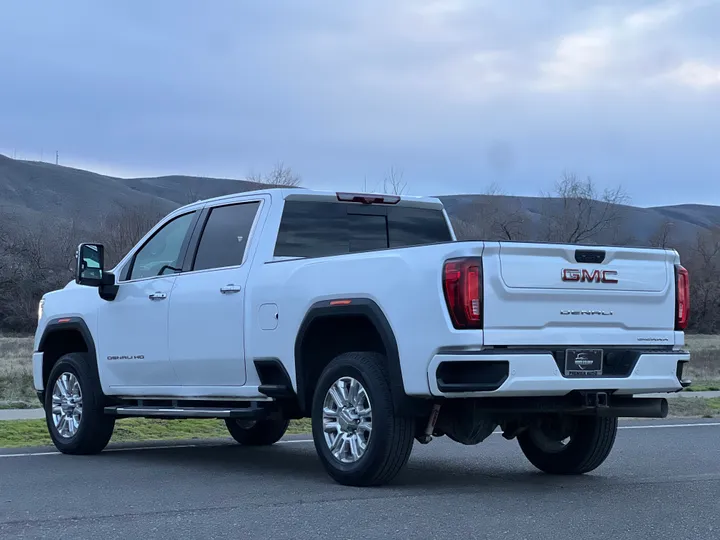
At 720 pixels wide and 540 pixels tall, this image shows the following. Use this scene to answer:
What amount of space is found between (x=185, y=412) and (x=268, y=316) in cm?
145

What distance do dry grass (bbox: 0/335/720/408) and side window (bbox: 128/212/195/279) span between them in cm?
772

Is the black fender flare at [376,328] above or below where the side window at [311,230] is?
below

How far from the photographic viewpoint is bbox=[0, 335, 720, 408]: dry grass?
64.9ft

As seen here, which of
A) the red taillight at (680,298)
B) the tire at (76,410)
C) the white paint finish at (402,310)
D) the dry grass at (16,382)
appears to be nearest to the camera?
the white paint finish at (402,310)

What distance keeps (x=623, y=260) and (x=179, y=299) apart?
3.78 metres

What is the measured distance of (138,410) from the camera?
10289mm

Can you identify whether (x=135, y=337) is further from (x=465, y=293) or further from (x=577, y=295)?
(x=577, y=295)

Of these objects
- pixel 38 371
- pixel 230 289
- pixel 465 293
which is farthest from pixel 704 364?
pixel 465 293

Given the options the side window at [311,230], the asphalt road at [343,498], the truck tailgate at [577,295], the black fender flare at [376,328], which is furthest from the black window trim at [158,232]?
the truck tailgate at [577,295]

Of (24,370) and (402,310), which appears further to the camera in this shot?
(24,370)

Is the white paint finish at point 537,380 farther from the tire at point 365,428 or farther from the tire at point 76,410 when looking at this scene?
the tire at point 76,410

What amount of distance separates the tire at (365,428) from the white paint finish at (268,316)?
2.24 ft

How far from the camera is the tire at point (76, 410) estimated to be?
1075cm

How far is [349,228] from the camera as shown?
9922 millimetres
